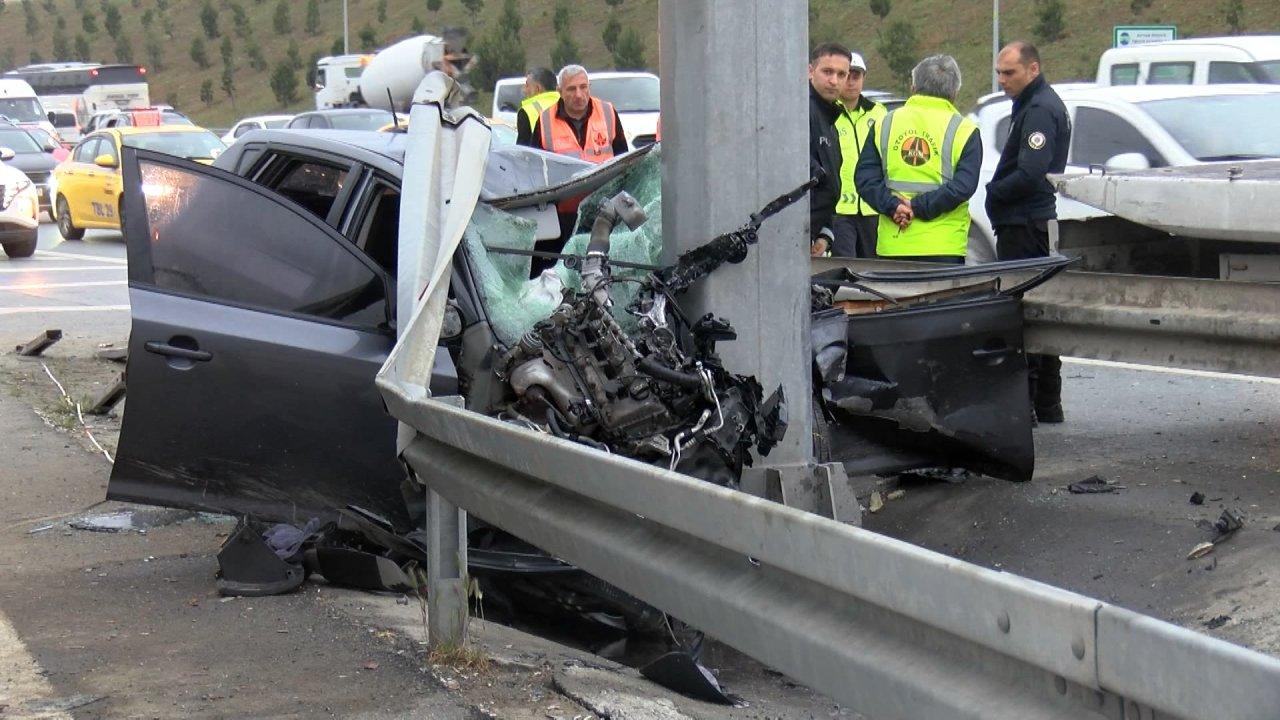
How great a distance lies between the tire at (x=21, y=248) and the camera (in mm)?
18703

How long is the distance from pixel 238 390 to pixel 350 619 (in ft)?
3.22

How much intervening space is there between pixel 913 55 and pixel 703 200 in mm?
41463

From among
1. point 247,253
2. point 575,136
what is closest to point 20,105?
point 575,136

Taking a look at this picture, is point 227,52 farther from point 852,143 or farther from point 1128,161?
point 852,143

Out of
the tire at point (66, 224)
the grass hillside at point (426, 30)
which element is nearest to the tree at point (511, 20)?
the grass hillside at point (426, 30)

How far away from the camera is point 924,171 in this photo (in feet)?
26.1

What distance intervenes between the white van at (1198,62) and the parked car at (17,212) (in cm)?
1250

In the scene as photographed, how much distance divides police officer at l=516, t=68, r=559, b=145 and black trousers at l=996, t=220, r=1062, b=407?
2.90m

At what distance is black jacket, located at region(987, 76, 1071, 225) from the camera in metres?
7.70

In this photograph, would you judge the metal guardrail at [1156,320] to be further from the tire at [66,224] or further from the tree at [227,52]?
the tree at [227,52]

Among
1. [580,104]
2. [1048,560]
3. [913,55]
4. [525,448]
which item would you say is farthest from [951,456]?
[913,55]

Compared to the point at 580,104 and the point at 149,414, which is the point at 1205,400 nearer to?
the point at 580,104

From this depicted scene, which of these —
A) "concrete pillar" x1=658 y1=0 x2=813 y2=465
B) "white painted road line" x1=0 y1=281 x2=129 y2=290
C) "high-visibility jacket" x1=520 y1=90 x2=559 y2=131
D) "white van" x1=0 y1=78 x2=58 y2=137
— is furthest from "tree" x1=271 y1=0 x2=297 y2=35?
"concrete pillar" x1=658 y1=0 x2=813 y2=465

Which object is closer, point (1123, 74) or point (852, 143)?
point (852, 143)
